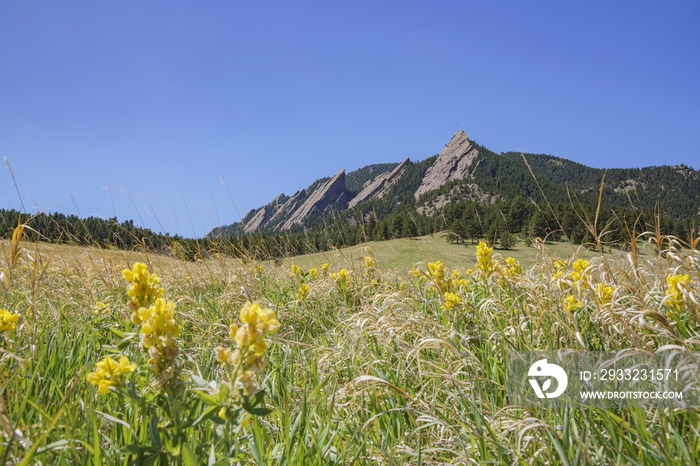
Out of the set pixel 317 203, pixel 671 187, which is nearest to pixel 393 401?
Answer: pixel 317 203


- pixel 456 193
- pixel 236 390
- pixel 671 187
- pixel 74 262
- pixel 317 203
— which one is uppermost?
pixel 317 203

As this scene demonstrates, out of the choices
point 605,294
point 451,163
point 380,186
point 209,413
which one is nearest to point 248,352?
point 209,413

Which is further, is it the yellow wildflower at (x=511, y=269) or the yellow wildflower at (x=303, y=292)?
the yellow wildflower at (x=303, y=292)

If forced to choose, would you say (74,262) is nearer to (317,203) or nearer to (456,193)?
(456,193)

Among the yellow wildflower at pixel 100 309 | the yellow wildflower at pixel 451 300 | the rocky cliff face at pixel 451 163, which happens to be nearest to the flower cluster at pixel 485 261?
the yellow wildflower at pixel 451 300

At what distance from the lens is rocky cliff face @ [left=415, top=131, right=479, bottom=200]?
149m

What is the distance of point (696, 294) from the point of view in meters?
2.51

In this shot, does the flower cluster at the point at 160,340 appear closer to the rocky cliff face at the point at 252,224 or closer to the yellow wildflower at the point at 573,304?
the yellow wildflower at the point at 573,304

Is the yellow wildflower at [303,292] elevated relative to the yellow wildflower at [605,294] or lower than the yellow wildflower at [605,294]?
elevated

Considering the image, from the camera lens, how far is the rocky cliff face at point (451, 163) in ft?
489

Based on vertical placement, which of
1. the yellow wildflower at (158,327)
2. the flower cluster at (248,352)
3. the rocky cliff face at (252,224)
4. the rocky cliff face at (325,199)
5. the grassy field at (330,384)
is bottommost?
the grassy field at (330,384)

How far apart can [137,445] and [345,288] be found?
128 inches

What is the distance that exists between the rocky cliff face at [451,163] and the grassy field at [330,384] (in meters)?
145

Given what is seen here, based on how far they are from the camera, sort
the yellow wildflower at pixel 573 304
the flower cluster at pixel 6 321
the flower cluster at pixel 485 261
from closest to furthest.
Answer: the flower cluster at pixel 6 321 < the yellow wildflower at pixel 573 304 < the flower cluster at pixel 485 261
